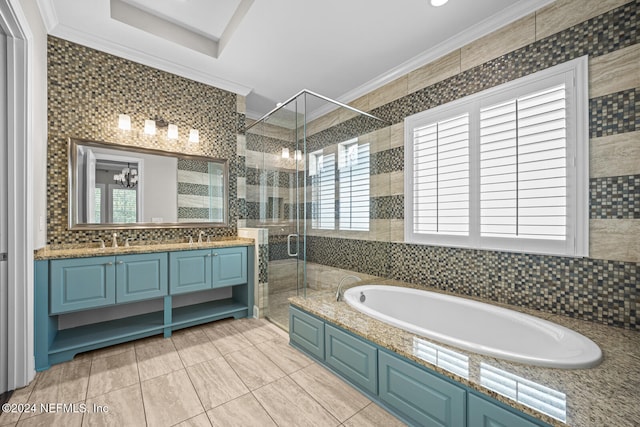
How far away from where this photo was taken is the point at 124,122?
106 inches

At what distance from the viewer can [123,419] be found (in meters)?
1.57

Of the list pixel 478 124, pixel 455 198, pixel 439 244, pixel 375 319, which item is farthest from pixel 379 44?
pixel 375 319

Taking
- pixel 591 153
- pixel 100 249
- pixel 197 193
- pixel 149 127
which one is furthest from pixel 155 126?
pixel 591 153

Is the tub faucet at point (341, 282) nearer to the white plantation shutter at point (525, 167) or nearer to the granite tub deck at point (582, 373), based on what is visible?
the granite tub deck at point (582, 373)

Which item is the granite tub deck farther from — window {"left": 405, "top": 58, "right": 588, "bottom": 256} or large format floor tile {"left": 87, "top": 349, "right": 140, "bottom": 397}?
large format floor tile {"left": 87, "top": 349, "right": 140, "bottom": 397}

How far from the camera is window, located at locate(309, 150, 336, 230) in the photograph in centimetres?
269

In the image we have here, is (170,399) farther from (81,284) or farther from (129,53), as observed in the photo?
(129,53)

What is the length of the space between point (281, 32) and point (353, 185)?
1563mm

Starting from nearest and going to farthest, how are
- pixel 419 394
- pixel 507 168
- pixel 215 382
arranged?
pixel 419 394, pixel 215 382, pixel 507 168

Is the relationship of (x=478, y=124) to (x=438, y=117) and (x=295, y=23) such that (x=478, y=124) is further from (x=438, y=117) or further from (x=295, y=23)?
(x=295, y=23)

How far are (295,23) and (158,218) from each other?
2339 mm

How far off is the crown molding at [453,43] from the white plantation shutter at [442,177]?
25.2 inches

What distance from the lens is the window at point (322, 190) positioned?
8.84 feet

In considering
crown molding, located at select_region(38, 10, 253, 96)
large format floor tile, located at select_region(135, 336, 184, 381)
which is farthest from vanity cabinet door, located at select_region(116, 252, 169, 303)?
crown molding, located at select_region(38, 10, 253, 96)
